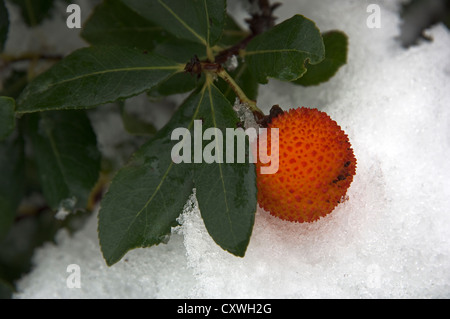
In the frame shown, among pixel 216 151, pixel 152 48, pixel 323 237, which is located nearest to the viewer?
pixel 216 151

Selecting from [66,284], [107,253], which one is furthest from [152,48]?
[66,284]

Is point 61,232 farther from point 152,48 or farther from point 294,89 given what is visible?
point 294,89

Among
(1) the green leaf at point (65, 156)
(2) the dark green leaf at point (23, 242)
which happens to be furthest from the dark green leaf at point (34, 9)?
(2) the dark green leaf at point (23, 242)

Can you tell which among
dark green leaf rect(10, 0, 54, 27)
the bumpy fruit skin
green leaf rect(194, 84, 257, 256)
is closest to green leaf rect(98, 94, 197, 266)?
green leaf rect(194, 84, 257, 256)

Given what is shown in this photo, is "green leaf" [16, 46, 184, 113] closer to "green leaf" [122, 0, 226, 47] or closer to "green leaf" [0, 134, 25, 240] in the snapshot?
"green leaf" [122, 0, 226, 47]

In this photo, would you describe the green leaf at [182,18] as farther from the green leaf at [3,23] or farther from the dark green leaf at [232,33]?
the green leaf at [3,23]

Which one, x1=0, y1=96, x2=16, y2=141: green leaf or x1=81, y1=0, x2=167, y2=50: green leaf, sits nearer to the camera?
x1=0, y1=96, x2=16, y2=141: green leaf

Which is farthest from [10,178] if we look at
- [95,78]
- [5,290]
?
A: [95,78]

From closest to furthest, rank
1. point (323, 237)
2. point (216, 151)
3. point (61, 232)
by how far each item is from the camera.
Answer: point (216, 151), point (323, 237), point (61, 232)
